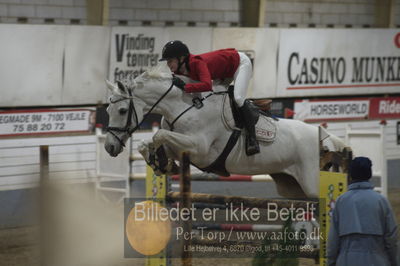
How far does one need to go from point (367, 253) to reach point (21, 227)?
5.03m

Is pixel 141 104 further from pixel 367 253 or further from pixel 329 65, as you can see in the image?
pixel 329 65

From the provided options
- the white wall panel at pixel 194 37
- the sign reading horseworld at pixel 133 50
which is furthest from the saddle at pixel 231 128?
the white wall panel at pixel 194 37

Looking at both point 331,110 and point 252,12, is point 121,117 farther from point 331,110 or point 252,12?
point 331,110

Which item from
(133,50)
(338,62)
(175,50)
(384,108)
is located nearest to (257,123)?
(175,50)

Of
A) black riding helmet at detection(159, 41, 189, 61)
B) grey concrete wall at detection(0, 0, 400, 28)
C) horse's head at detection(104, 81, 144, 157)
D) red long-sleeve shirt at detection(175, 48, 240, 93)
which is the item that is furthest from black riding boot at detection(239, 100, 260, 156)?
grey concrete wall at detection(0, 0, 400, 28)

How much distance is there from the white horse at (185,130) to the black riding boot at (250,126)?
5 cm

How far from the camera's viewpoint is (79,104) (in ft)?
26.8

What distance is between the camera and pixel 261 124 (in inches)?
206

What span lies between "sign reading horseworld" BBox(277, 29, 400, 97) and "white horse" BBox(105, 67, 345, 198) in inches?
174

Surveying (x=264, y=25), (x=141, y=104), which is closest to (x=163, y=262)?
(x=141, y=104)

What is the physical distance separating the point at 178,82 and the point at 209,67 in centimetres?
24

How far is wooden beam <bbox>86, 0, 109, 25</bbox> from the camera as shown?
827 centimetres

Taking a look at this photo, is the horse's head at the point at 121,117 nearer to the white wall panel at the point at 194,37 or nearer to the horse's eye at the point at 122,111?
the horse's eye at the point at 122,111

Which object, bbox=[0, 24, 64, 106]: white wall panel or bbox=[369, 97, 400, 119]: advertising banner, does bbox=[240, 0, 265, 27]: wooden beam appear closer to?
bbox=[369, 97, 400, 119]: advertising banner
